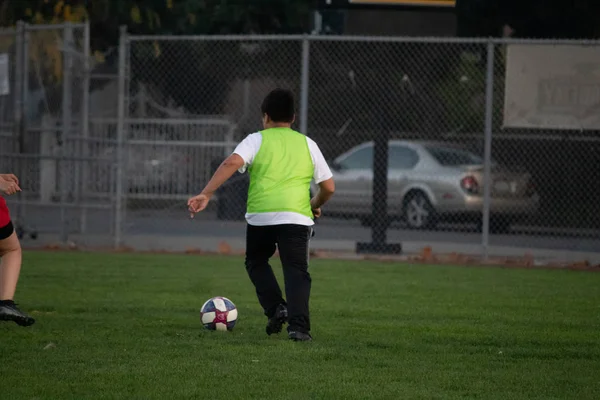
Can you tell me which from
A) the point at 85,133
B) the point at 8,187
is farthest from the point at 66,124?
the point at 8,187

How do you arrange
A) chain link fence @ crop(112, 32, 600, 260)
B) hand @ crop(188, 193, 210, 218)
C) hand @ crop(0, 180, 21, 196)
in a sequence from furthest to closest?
chain link fence @ crop(112, 32, 600, 260) < hand @ crop(0, 180, 21, 196) < hand @ crop(188, 193, 210, 218)

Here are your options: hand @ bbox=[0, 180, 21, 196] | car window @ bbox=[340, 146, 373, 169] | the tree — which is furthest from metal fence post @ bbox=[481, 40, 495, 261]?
hand @ bbox=[0, 180, 21, 196]

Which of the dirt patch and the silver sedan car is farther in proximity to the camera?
the silver sedan car

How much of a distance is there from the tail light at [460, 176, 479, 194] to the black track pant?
9.26m

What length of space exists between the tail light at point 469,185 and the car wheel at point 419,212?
52cm

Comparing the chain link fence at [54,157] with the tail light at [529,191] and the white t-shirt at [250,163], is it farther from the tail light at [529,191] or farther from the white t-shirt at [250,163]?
the white t-shirt at [250,163]

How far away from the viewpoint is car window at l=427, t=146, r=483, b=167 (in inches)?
707

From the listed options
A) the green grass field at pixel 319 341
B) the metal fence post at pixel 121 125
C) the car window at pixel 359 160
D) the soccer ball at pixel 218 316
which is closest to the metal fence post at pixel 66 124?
the metal fence post at pixel 121 125

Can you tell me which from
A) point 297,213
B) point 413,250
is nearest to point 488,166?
point 413,250

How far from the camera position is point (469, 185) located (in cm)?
1762

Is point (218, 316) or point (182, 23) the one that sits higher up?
point (182, 23)

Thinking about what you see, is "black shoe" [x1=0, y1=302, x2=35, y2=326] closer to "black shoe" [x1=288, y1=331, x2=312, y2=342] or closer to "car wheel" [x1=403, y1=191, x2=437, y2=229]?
"black shoe" [x1=288, y1=331, x2=312, y2=342]

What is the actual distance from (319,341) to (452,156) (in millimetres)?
10208

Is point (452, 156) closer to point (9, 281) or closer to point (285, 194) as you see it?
point (285, 194)
